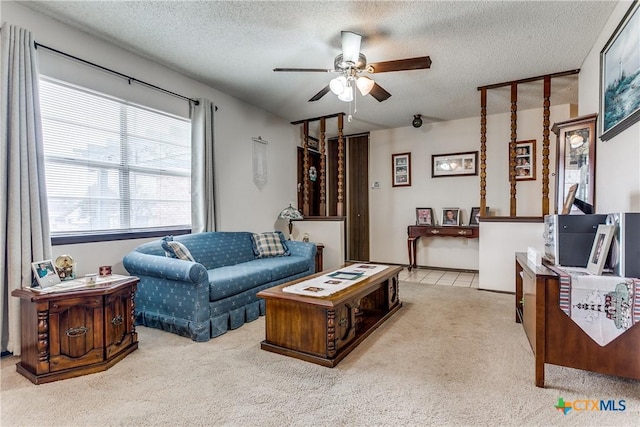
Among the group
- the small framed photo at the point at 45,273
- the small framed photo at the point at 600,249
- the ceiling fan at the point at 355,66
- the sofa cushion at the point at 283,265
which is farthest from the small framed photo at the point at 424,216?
the small framed photo at the point at 45,273

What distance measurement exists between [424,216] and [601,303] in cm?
391

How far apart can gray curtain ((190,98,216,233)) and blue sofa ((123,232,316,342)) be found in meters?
0.31

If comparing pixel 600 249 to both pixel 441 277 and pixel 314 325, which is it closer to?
pixel 314 325

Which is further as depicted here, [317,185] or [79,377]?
[317,185]

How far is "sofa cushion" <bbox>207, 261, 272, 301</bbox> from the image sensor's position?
2.64 meters

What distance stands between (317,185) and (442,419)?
523 cm

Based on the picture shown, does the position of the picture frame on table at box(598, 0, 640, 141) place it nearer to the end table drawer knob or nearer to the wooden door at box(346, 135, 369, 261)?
the end table drawer knob

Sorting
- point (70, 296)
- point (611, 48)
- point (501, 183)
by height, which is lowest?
point (70, 296)

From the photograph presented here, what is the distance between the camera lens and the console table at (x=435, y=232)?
192 inches

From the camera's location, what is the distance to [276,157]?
5.19 meters

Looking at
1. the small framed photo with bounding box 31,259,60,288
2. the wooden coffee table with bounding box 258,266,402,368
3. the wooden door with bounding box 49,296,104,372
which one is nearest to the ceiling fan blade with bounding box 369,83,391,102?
the wooden coffee table with bounding box 258,266,402,368

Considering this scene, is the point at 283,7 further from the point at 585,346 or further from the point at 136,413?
the point at 585,346

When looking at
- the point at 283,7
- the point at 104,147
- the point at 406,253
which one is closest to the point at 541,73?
the point at 283,7

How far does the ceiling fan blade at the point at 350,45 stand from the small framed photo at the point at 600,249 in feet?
6.82
